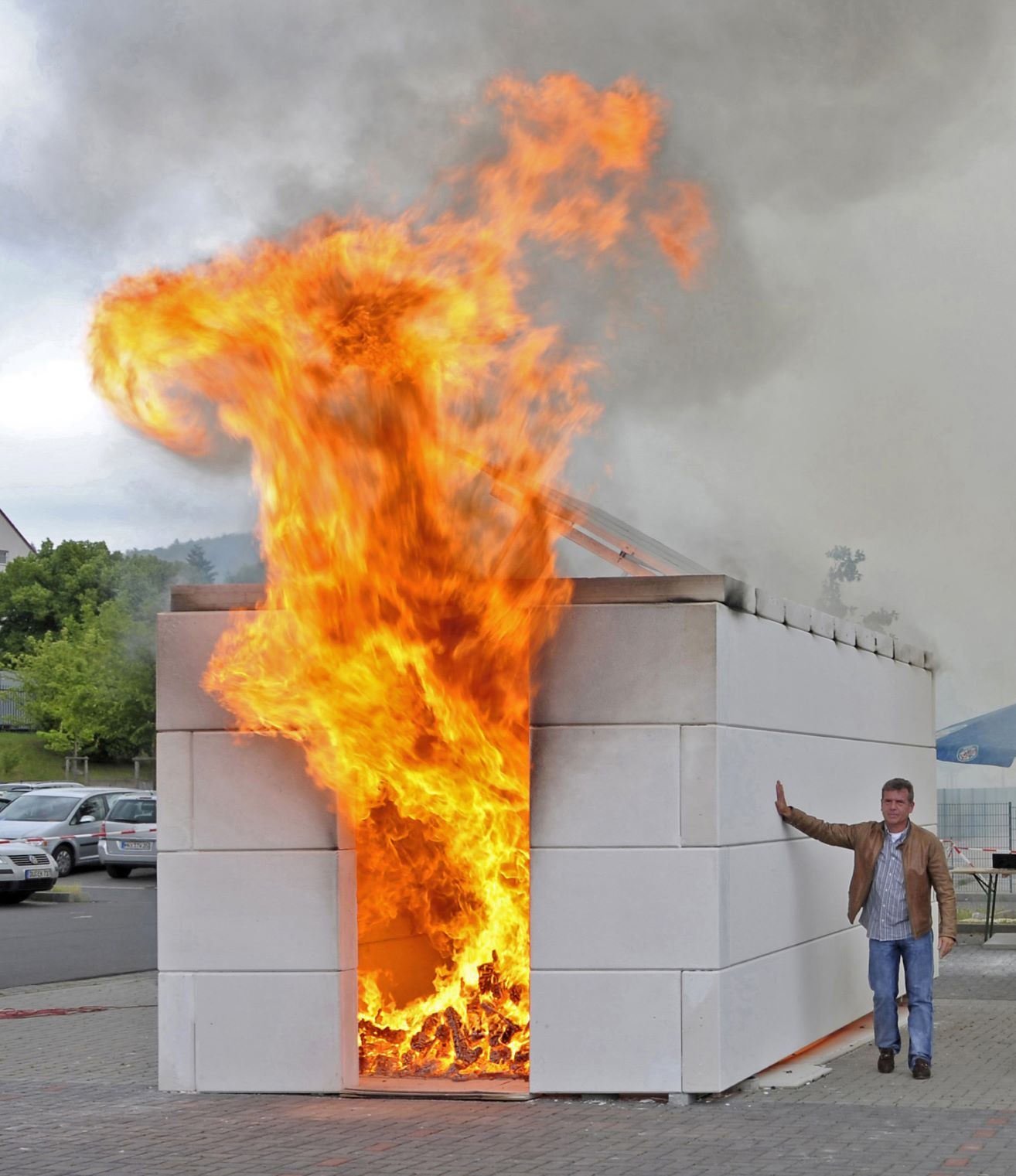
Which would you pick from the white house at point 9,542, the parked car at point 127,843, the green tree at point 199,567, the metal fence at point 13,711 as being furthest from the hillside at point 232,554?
the white house at point 9,542

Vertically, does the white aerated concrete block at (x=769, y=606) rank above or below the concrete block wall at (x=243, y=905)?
above

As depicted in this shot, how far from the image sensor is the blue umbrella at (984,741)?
23016 millimetres

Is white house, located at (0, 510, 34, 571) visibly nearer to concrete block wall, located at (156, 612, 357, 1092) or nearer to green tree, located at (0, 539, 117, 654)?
green tree, located at (0, 539, 117, 654)

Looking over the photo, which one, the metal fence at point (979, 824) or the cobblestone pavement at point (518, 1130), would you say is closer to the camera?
the cobblestone pavement at point (518, 1130)

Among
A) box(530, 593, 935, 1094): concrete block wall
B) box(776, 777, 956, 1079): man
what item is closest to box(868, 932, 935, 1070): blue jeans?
box(776, 777, 956, 1079): man

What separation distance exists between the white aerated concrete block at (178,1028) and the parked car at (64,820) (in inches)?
888

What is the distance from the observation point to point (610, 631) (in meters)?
9.59

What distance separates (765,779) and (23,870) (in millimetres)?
18045

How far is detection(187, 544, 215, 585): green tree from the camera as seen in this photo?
10.3 m

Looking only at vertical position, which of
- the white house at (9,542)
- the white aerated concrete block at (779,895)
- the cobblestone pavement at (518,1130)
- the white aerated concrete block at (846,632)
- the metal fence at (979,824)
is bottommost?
the metal fence at (979,824)

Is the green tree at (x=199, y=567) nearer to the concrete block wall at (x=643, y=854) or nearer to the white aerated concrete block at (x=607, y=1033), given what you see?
the concrete block wall at (x=643, y=854)

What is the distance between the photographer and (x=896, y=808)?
10.5 meters

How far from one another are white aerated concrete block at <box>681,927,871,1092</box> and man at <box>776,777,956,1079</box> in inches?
21.7

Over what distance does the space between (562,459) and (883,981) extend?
11.8 feet
